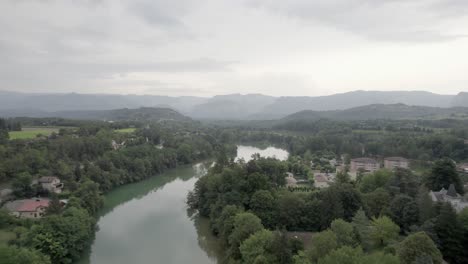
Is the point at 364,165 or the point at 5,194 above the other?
the point at 5,194

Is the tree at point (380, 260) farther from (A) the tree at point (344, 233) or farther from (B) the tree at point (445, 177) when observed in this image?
(B) the tree at point (445, 177)

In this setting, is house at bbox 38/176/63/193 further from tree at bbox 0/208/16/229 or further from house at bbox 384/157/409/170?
house at bbox 384/157/409/170

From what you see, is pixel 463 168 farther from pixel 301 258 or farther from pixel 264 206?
pixel 301 258

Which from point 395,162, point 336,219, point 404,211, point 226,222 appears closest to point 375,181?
point 404,211

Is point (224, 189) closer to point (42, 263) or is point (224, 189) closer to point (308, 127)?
point (42, 263)

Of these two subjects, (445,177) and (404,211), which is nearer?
(404,211)

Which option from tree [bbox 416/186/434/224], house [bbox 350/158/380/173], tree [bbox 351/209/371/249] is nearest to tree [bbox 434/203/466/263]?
tree [bbox 416/186/434/224]

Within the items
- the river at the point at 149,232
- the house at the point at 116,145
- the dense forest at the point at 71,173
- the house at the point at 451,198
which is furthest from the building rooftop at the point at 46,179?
the house at the point at 451,198
